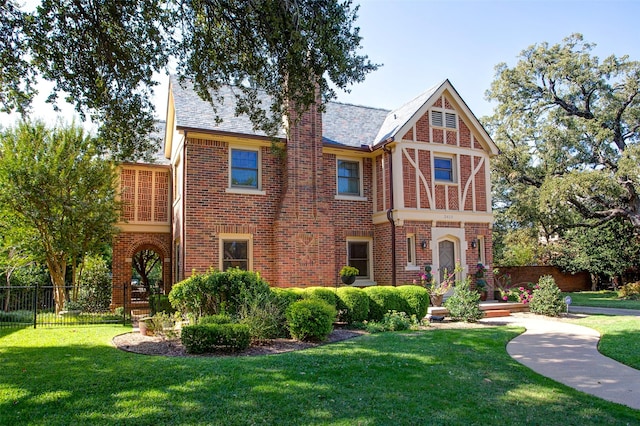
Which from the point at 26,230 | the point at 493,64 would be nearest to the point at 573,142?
the point at 493,64

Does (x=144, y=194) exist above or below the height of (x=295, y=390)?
above

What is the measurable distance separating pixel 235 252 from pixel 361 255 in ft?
15.3

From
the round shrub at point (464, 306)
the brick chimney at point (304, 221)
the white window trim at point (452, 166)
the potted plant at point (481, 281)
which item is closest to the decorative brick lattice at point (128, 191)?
the brick chimney at point (304, 221)

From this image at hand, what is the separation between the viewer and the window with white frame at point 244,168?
14969mm

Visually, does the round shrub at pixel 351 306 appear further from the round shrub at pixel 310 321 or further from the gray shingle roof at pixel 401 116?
the gray shingle roof at pixel 401 116

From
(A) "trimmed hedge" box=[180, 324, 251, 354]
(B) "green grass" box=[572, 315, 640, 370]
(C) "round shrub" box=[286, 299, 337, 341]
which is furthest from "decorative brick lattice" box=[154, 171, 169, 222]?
(B) "green grass" box=[572, 315, 640, 370]

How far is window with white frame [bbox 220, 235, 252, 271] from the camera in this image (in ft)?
48.0

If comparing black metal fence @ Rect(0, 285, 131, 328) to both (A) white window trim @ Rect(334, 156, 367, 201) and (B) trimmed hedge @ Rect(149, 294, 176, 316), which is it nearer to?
(B) trimmed hedge @ Rect(149, 294, 176, 316)

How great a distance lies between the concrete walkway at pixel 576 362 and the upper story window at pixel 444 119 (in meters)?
8.15

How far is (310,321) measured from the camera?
916cm

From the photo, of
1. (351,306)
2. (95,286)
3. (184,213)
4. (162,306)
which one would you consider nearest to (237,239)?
(184,213)

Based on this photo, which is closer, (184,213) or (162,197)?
(184,213)

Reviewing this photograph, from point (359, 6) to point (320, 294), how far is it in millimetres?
6427

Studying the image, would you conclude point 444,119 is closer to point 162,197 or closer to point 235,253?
point 235,253
